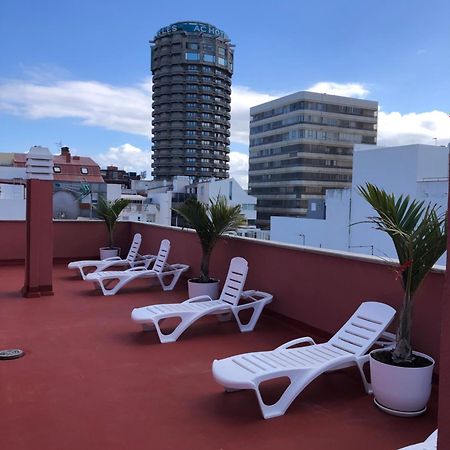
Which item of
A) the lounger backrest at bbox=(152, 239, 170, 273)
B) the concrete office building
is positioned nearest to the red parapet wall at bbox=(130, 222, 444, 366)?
the lounger backrest at bbox=(152, 239, 170, 273)

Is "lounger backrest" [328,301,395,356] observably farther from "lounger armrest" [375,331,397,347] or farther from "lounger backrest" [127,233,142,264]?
"lounger backrest" [127,233,142,264]

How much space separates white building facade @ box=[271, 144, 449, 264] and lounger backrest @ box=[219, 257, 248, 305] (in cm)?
2105

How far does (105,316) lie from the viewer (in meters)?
6.32

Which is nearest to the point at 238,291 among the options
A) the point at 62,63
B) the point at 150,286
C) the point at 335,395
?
the point at 335,395

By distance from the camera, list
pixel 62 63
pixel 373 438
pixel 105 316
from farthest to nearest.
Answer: pixel 62 63 < pixel 105 316 < pixel 373 438

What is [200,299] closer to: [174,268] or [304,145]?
[174,268]

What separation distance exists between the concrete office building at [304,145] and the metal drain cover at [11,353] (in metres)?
87.9

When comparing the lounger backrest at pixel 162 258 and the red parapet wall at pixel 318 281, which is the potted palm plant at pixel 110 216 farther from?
the lounger backrest at pixel 162 258

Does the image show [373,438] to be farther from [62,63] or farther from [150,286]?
[62,63]

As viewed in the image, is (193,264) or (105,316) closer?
(105,316)

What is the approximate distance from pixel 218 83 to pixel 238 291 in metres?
92.3

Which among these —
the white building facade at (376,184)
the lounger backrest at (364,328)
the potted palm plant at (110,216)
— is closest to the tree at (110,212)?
the potted palm plant at (110,216)

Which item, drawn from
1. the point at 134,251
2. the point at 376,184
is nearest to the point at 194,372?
the point at 134,251

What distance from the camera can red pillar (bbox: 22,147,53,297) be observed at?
7.36m
